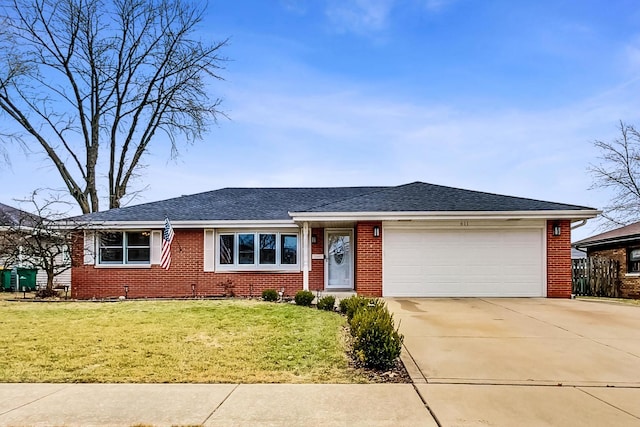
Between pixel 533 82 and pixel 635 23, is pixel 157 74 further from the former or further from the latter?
pixel 635 23

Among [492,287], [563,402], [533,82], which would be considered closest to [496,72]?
[533,82]

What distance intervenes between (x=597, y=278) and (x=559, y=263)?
5860 millimetres

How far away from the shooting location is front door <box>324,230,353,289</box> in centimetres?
1636

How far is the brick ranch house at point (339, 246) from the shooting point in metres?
14.4

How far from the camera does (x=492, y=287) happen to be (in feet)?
47.4

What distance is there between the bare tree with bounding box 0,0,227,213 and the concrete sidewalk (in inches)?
932

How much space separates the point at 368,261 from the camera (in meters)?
14.5

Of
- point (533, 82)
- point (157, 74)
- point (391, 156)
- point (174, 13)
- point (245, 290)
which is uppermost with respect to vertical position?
point (174, 13)

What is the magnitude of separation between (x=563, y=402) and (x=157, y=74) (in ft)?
90.7

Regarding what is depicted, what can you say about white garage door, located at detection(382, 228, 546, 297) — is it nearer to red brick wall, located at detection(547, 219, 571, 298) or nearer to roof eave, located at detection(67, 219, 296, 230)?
red brick wall, located at detection(547, 219, 571, 298)

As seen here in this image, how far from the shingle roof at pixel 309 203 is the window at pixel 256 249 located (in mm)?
688

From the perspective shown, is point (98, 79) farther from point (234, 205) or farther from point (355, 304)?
point (355, 304)

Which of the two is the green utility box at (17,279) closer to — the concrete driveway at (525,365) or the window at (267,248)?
the window at (267,248)

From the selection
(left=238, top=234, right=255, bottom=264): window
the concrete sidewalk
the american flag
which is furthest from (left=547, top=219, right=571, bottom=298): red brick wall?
the american flag
